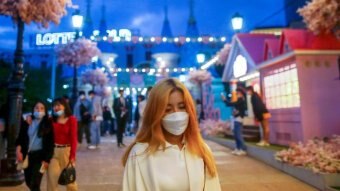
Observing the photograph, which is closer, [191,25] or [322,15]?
[322,15]

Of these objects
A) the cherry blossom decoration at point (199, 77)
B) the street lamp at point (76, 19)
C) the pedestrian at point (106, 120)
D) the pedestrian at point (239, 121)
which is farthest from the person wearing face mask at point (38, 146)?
the cherry blossom decoration at point (199, 77)

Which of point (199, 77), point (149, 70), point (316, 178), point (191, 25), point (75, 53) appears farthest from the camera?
point (191, 25)

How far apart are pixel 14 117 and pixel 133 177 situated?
217 inches

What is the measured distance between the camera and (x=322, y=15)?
26.3 feet

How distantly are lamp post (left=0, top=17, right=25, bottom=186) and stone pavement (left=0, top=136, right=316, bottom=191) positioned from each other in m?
0.28

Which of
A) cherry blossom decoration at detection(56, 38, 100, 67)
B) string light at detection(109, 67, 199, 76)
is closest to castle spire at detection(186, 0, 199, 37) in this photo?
string light at detection(109, 67, 199, 76)

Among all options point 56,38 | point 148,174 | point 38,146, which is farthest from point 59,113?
point 56,38

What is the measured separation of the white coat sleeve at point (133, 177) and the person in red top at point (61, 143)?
9.96ft

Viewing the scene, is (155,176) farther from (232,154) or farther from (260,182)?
(232,154)

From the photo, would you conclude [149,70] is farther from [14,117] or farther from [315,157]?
[315,157]

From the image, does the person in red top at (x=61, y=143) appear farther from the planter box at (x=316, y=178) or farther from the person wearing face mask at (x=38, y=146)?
the planter box at (x=316, y=178)

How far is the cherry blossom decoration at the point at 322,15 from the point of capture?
25.3ft

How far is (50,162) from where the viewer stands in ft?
15.3

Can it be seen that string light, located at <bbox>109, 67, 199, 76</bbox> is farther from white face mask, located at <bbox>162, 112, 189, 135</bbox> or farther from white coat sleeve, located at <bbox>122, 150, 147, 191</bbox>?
white coat sleeve, located at <bbox>122, 150, 147, 191</bbox>
